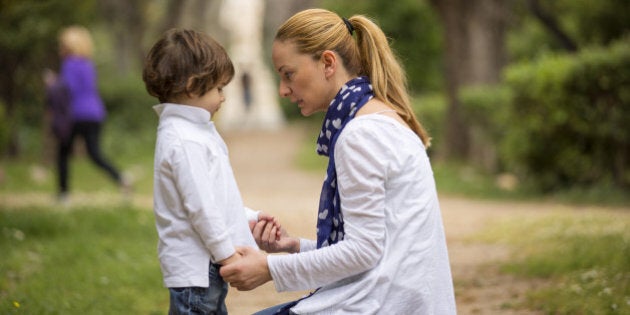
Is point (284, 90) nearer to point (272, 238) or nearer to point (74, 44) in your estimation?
point (272, 238)

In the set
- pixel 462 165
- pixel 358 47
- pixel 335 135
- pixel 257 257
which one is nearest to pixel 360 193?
pixel 335 135

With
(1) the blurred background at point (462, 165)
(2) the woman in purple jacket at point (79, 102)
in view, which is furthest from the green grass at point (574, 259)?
(2) the woman in purple jacket at point (79, 102)

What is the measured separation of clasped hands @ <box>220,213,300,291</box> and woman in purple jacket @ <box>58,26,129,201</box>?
740 centimetres

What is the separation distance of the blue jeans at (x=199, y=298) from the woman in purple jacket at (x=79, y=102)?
7.44 metres

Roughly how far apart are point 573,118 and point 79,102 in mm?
5991

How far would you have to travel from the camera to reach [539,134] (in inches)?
483

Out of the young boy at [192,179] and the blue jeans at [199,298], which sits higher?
the young boy at [192,179]

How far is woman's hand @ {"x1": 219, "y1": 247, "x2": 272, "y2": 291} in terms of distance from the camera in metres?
3.03

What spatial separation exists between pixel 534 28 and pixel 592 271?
20875 millimetres

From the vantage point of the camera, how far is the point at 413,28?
26000 millimetres

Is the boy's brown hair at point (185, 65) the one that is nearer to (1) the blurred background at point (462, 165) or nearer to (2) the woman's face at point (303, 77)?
(2) the woman's face at point (303, 77)

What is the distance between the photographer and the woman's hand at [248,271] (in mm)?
3029

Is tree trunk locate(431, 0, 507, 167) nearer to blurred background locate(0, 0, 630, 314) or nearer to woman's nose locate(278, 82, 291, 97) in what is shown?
blurred background locate(0, 0, 630, 314)

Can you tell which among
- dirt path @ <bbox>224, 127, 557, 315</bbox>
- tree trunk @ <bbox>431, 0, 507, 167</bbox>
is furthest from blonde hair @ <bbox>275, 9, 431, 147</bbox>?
tree trunk @ <bbox>431, 0, 507, 167</bbox>
